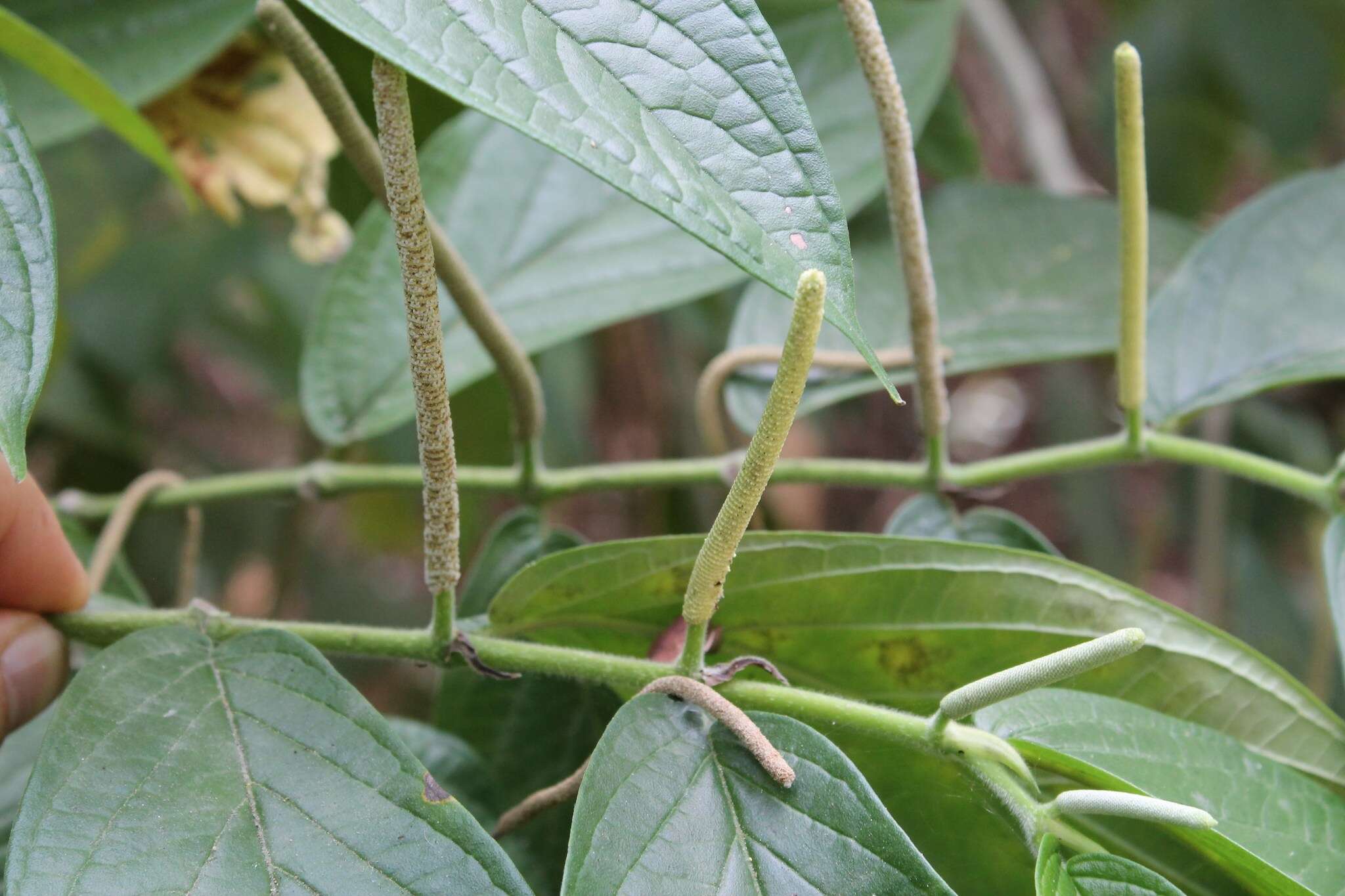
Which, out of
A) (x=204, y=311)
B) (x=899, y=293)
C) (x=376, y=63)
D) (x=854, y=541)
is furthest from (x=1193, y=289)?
(x=204, y=311)

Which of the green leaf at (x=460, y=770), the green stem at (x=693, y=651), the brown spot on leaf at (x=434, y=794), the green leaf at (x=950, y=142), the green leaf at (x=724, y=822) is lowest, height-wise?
the green leaf at (x=460, y=770)

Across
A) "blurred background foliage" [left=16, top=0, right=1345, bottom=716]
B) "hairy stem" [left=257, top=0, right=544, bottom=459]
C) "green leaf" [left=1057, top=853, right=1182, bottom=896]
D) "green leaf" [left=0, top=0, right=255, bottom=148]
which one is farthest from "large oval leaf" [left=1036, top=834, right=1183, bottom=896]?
"green leaf" [left=0, top=0, right=255, bottom=148]

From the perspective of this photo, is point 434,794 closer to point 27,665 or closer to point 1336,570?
point 27,665

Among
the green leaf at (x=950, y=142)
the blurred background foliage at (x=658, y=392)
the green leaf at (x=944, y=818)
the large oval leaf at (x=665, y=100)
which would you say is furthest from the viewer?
the blurred background foliage at (x=658, y=392)

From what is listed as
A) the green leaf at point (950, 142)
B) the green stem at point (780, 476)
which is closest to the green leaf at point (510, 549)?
the green stem at point (780, 476)

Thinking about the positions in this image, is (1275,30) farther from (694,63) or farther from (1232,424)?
(694,63)

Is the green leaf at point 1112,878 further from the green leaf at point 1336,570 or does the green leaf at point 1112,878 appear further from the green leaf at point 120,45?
the green leaf at point 120,45

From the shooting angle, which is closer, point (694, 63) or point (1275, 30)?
point (694, 63)
